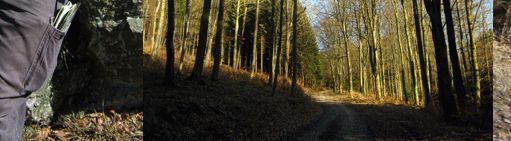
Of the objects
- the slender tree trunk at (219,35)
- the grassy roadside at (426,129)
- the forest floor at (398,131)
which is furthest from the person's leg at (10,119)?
the slender tree trunk at (219,35)

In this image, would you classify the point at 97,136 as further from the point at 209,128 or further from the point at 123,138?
the point at 209,128

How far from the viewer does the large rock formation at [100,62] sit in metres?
4.43

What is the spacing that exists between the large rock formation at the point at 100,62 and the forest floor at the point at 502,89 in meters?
6.39

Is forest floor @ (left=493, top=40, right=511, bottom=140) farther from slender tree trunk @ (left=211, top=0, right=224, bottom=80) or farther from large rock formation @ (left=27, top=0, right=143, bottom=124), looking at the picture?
slender tree trunk @ (left=211, top=0, right=224, bottom=80)

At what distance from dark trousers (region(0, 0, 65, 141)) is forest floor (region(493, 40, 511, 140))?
240 inches

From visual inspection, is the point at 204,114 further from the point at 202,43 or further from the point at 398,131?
the point at 398,131

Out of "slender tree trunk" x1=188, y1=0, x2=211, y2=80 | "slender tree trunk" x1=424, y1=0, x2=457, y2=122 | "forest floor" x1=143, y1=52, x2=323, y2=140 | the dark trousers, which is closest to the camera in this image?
the dark trousers

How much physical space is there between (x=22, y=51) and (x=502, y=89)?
6158mm

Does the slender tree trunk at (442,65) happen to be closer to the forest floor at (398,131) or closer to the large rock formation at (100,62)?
the forest floor at (398,131)

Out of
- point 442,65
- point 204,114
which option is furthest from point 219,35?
point 442,65

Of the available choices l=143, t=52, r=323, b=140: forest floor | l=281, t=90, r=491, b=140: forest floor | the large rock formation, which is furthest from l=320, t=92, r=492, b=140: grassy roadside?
the large rock formation

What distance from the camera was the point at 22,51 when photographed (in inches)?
37.9

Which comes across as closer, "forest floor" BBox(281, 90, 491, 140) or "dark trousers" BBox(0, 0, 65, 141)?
"dark trousers" BBox(0, 0, 65, 141)

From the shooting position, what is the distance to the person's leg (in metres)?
0.93
